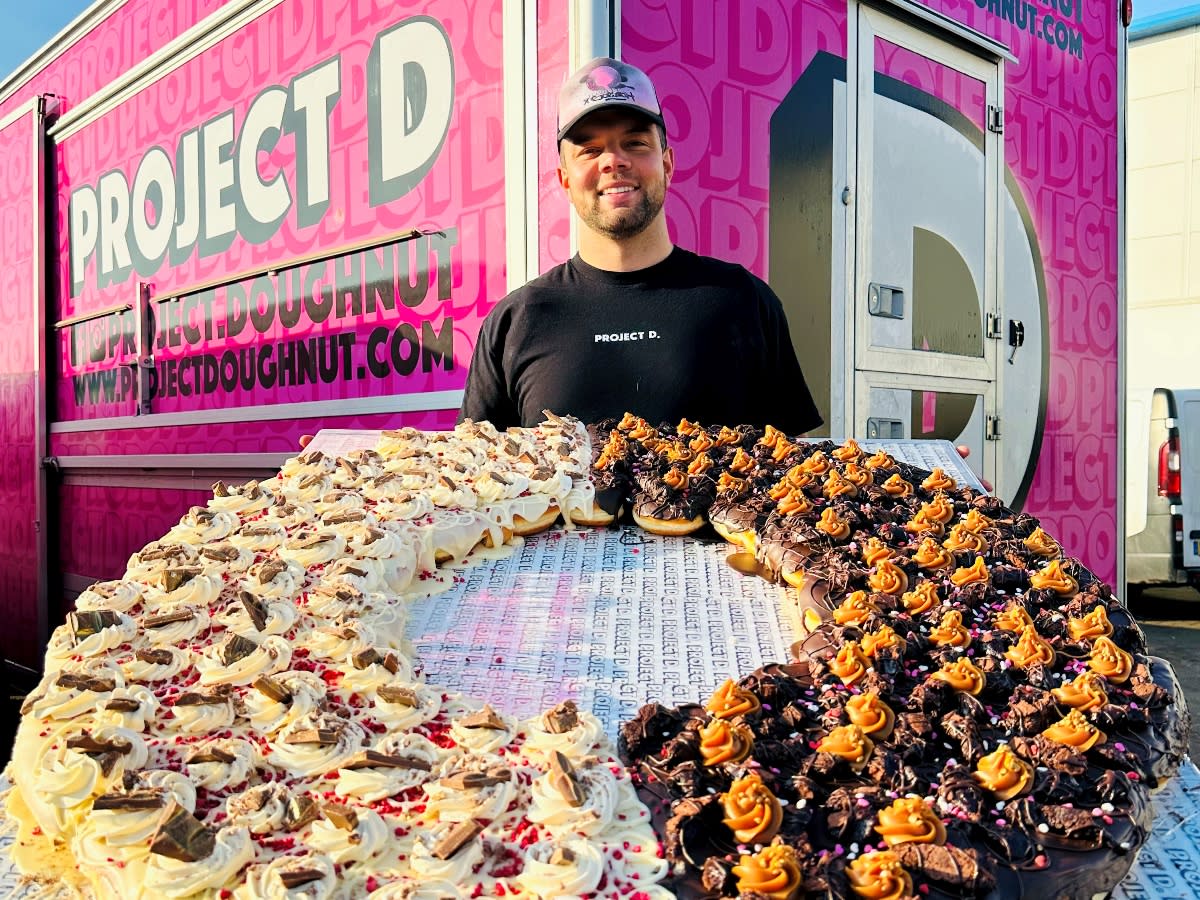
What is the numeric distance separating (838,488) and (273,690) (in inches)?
37.3

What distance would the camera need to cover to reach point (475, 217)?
3.13 metres

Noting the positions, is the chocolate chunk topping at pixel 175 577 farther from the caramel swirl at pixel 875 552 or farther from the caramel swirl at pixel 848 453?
the caramel swirl at pixel 848 453

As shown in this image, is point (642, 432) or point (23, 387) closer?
point (642, 432)

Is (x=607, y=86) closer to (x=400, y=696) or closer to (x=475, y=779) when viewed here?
(x=400, y=696)

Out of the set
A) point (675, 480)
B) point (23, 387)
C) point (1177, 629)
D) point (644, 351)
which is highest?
point (23, 387)

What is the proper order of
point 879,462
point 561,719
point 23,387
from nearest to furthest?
1. point 561,719
2. point 879,462
3. point 23,387

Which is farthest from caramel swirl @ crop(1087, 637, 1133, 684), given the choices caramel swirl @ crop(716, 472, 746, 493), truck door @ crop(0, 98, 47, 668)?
truck door @ crop(0, 98, 47, 668)

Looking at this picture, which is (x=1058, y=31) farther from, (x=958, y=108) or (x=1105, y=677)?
(x=1105, y=677)

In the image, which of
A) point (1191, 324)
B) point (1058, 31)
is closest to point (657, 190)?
point (1058, 31)

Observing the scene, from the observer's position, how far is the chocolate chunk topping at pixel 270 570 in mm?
1338

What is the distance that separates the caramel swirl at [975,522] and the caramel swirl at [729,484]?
0.35 meters

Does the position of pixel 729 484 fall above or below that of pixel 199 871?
above

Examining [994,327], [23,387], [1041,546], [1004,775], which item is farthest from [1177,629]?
[23,387]

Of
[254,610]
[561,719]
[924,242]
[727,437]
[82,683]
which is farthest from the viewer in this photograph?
[924,242]
